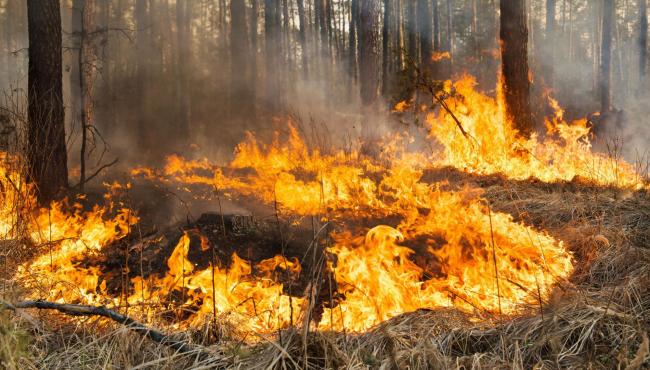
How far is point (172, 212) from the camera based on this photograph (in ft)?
21.6

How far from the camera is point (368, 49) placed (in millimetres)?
10562

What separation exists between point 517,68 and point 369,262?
6.56m

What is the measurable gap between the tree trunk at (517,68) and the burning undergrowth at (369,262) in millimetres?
2137

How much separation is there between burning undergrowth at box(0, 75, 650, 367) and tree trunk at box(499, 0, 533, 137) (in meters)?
2.14

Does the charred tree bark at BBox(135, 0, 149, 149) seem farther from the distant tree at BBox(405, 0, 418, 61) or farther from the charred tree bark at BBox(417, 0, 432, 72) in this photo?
the charred tree bark at BBox(417, 0, 432, 72)

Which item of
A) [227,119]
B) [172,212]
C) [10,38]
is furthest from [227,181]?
[10,38]

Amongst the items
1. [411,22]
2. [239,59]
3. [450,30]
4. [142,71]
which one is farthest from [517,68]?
[450,30]

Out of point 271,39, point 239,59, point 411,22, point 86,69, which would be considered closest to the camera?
point 86,69

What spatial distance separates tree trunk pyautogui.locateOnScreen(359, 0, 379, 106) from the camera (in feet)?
34.5

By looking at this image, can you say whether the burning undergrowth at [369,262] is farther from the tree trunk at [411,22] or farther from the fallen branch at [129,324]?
the tree trunk at [411,22]

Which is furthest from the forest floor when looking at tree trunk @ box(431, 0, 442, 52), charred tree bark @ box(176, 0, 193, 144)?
tree trunk @ box(431, 0, 442, 52)

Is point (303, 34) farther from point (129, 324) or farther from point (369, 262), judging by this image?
point (129, 324)

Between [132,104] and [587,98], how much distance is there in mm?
20110

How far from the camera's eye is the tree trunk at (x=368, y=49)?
10508 millimetres
